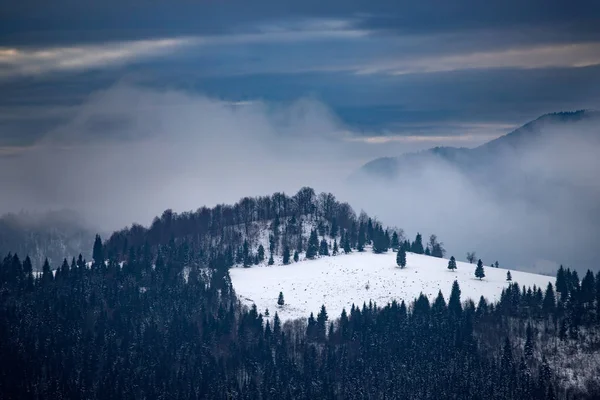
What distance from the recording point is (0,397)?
200 meters

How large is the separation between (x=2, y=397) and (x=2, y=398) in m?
0.20

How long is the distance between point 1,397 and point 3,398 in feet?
1.29

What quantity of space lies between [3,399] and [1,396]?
645mm

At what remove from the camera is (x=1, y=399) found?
19950cm

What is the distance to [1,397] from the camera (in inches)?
7864

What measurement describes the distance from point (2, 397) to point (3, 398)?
25cm

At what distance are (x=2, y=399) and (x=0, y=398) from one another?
61 centimetres

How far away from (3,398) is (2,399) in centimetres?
24

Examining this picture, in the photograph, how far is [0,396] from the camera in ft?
655

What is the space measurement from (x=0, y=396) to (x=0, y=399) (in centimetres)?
55

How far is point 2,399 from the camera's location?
19975cm

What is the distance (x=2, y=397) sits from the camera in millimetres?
199875

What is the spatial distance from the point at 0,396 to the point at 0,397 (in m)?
0.20

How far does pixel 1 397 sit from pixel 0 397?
191mm
